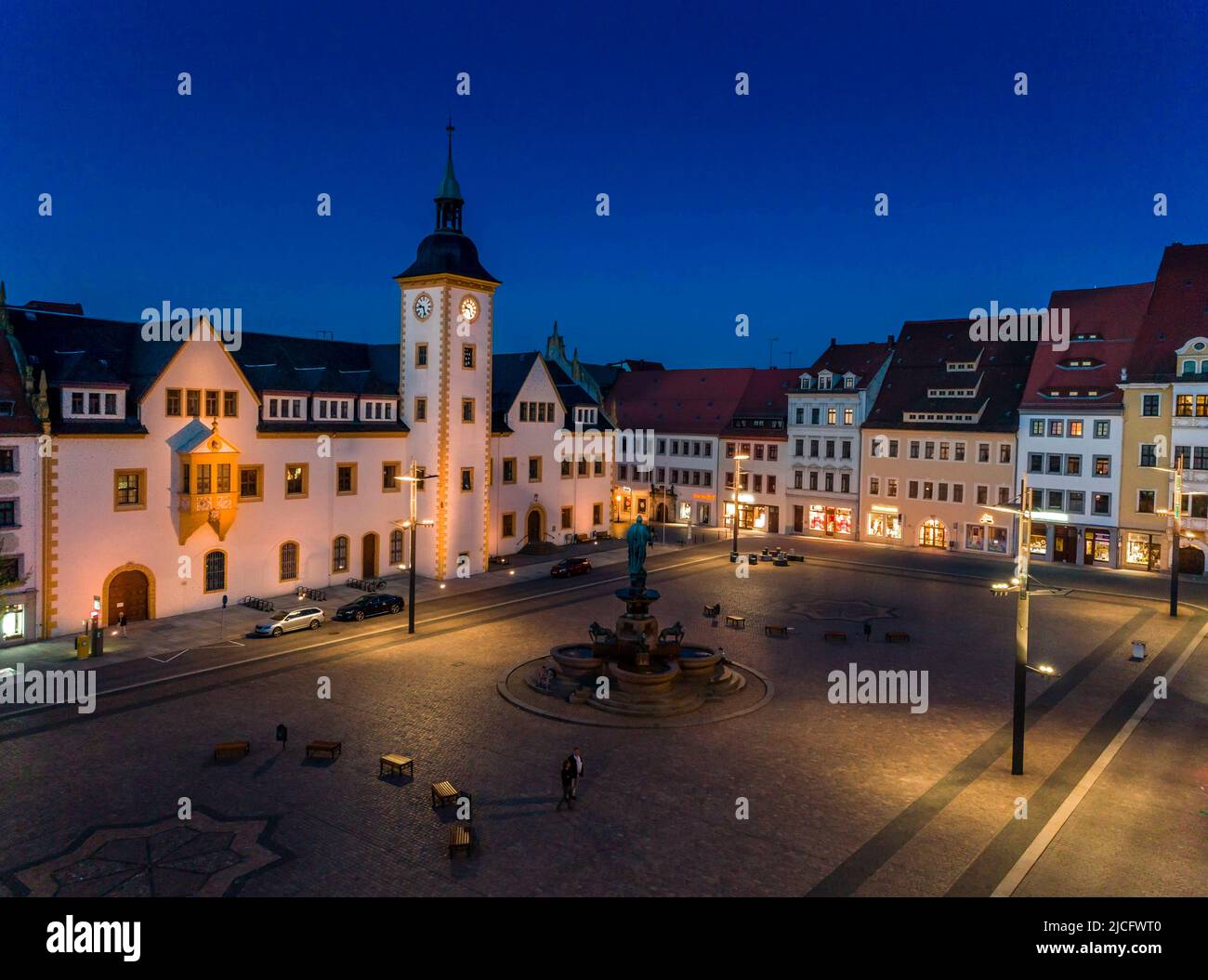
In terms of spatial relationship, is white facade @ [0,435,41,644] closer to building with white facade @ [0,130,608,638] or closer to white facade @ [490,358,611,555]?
building with white facade @ [0,130,608,638]

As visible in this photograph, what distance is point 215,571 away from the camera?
1802 inches

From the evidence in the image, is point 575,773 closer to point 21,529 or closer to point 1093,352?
point 21,529

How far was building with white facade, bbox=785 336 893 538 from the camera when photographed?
2982 inches

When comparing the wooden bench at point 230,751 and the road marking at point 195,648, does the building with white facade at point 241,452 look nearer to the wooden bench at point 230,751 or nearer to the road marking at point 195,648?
the road marking at point 195,648

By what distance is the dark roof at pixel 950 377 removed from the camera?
6904 cm

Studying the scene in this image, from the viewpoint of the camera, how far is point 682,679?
32875 millimetres

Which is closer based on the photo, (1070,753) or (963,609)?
(1070,753)

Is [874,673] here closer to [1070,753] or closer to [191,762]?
[1070,753]

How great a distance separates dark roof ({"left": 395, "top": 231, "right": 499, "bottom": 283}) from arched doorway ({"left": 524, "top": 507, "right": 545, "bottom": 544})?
18.8 metres

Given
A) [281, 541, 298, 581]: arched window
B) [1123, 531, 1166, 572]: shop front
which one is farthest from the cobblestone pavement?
[1123, 531, 1166, 572]: shop front

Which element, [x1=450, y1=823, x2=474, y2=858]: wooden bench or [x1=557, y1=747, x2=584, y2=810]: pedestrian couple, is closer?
[x1=450, y1=823, x2=474, y2=858]: wooden bench

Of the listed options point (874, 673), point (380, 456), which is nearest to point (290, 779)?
point (874, 673)
